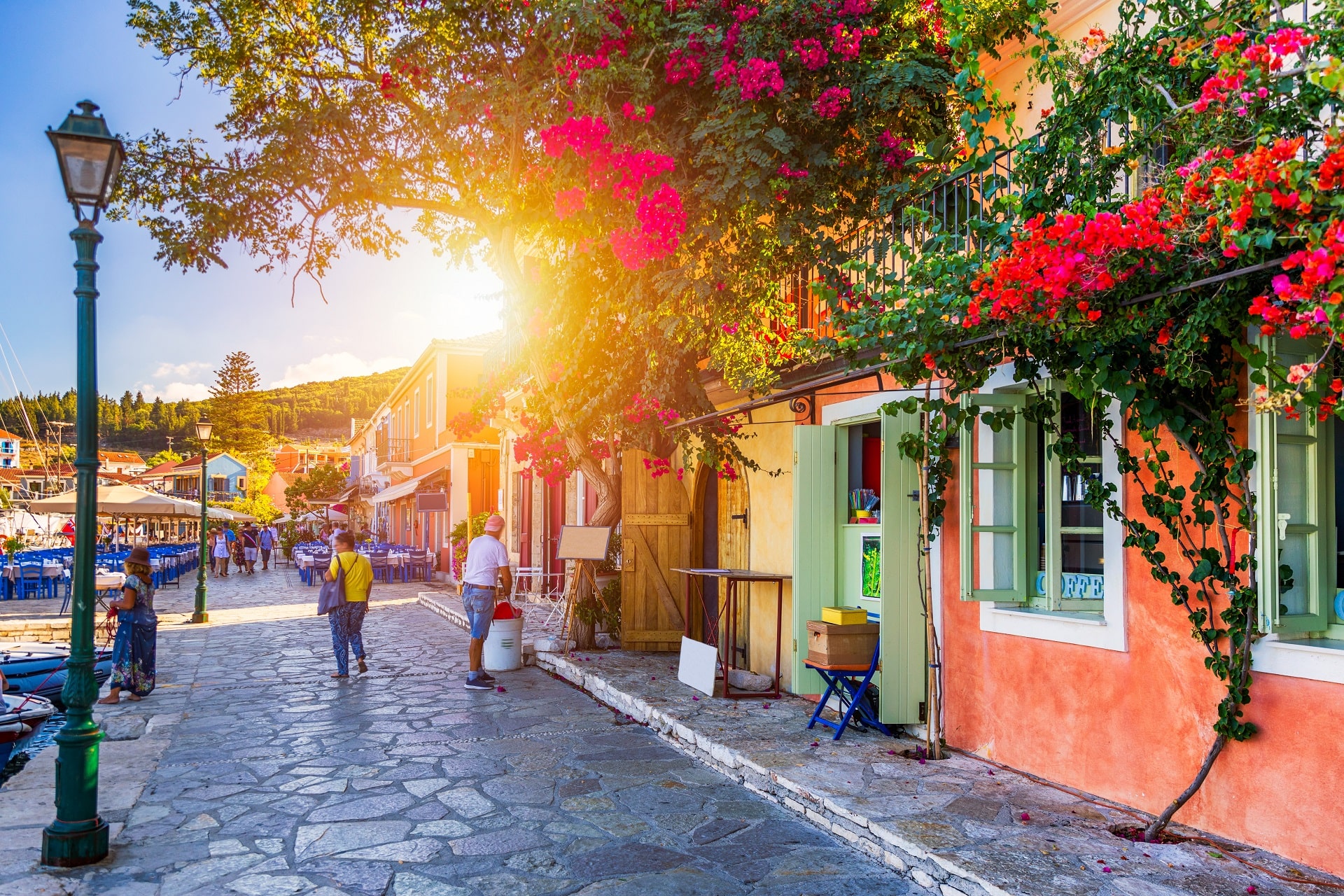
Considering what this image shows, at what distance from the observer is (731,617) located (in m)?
10.0

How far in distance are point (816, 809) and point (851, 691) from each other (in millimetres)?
1703

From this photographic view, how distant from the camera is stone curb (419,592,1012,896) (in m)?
4.48

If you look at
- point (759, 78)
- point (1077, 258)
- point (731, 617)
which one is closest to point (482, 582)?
point (731, 617)

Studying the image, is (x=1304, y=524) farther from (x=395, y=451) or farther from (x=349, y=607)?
A: (x=395, y=451)

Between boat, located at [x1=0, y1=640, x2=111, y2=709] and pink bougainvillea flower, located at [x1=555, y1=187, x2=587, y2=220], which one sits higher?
pink bougainvillea flower, located at [x1=555, y1=187, x2=587, y2=220]

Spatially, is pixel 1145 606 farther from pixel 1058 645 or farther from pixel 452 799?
pixel 452 799

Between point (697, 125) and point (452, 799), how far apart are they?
18.7 ft

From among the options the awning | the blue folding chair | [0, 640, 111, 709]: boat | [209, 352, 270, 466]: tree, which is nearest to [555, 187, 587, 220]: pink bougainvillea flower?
the blue folding chair

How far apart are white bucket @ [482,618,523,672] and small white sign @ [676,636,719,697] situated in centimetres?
277

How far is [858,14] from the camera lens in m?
8.18

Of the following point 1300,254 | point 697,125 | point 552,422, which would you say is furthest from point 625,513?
point 1300,254

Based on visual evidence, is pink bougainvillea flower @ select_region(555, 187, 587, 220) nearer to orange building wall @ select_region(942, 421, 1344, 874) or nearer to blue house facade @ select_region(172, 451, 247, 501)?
orange building wall @ select_region(942, 421, 1344, 874)

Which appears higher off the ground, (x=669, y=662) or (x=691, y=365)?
(x=691, y=365)

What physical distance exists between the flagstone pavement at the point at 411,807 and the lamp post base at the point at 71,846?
0.11 meters
